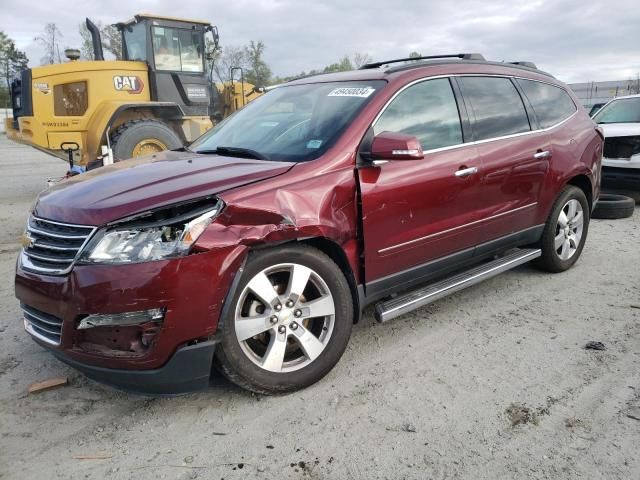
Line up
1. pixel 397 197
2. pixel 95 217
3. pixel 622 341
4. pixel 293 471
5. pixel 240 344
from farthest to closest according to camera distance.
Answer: pixel 622 341
pixel 397 197
pixel 240 344
pixel 95 217
pixel 293 471

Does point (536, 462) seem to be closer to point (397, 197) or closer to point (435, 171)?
point (397, 197)

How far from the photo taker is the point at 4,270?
5086 millimetres

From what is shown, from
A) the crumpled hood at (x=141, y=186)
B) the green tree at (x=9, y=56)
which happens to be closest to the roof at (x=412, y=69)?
the crumpled hood at (x=141, y=186)

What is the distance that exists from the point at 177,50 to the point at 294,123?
7.29 m

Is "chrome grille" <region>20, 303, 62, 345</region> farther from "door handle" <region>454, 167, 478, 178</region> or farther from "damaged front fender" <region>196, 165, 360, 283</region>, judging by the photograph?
"door handle" <region>454, 167, 478, 178</region>

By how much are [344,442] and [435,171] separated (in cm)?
183

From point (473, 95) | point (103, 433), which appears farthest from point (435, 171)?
point (103, 433)

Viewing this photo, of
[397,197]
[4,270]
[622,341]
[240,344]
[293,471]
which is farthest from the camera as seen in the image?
[4,270]

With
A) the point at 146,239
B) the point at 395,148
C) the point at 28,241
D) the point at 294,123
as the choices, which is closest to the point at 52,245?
the point at 28,241

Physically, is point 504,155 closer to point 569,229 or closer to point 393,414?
point 569,229

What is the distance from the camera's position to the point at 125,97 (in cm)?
930

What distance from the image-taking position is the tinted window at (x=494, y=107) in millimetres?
3840

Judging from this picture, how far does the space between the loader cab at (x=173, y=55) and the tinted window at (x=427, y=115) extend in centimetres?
714

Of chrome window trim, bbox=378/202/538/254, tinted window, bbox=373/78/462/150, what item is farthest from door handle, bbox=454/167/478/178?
chrome window trim, bbox=378/202/538/254
